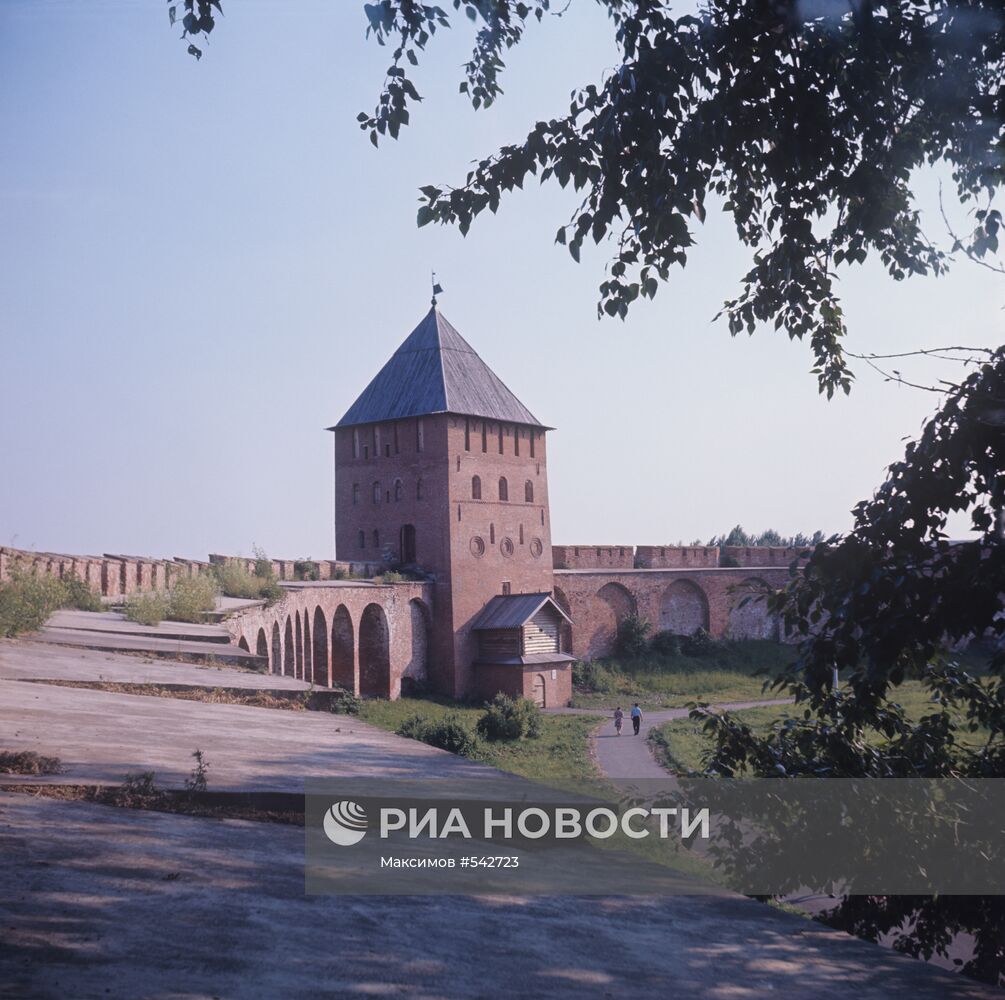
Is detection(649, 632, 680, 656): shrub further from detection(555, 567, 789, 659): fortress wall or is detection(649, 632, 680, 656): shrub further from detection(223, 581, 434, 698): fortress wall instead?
detection(223, 581, 434, 698): fortress wall

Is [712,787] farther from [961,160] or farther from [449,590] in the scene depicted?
[449,590]

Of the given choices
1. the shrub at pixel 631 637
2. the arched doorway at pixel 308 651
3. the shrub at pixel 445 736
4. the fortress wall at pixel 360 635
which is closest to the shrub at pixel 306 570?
the fortress wall at pixel 360 635

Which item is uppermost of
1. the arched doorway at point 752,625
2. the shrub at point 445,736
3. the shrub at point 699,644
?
the arched doorway at point 752,625

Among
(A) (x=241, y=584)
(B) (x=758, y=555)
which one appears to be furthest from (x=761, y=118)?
(B) (x=758, y=555)

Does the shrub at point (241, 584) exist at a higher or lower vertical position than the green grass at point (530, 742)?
higher

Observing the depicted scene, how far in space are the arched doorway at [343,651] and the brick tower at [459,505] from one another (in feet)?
14.3

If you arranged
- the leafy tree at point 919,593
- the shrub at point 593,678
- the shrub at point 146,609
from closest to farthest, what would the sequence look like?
the leafy tree at point 919,593 < the shrub at point 146,609 < the shrub at point 593,678

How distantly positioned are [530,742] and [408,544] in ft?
35.1

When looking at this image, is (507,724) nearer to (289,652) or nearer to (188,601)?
(289,652)

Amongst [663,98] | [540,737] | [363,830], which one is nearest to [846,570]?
[663,98]

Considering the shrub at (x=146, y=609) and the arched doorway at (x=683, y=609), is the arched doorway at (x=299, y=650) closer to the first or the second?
the shrub at (x=146, y=609)

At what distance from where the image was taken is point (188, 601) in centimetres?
995

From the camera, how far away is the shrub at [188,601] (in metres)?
9.79

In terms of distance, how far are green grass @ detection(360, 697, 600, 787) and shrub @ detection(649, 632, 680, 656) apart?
8395 millimetres
